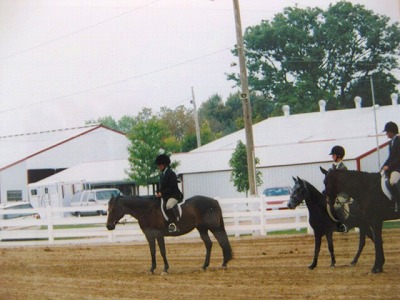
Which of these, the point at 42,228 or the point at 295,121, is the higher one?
the point at 295,121

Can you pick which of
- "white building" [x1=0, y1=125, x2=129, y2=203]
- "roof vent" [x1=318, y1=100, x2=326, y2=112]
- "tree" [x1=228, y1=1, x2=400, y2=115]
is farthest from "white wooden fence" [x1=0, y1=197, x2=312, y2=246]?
"tree" [x1=228, y1=1, x2=400, y2=115]

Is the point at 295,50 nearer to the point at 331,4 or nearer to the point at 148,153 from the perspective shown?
the point at 331,4

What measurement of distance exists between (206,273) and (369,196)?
2528 mm

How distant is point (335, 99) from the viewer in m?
13.2

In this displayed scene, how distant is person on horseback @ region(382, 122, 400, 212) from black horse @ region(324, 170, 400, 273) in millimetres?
183

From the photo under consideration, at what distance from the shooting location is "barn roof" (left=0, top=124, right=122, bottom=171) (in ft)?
41.7

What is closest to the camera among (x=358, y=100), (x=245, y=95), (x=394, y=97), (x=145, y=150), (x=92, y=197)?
(x=145, y=150)

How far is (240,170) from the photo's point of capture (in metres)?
13.4

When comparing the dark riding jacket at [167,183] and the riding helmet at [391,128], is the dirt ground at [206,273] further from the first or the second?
the riding helmet at [391,128]

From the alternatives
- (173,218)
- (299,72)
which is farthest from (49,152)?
(299,72)

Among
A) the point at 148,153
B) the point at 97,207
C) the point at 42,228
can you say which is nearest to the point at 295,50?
the point at 148,153

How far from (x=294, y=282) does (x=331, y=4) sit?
222 inches

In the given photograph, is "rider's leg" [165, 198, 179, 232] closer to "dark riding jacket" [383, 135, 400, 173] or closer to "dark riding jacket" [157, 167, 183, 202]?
"dark riding jacket" [157, 167, 183, 202]

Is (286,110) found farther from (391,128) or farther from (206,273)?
(391,128)
